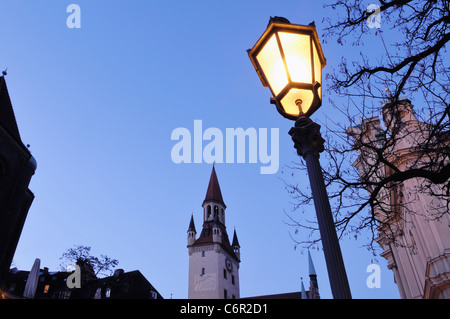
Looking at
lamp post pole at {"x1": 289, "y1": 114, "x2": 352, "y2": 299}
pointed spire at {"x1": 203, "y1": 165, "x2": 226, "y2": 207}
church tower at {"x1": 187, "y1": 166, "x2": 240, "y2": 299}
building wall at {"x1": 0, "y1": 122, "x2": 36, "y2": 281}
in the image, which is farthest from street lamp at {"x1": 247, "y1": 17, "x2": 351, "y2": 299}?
pointed spire at {"x1": 203, "y1": 165, "x2": 226, "y2": 207}

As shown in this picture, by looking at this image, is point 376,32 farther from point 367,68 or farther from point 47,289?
point 47,289

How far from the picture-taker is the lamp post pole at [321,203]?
2830mm

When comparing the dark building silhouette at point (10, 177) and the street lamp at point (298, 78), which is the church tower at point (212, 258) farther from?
the street lamp at point (298, 78)

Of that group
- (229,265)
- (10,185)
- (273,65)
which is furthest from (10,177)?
(229,265)

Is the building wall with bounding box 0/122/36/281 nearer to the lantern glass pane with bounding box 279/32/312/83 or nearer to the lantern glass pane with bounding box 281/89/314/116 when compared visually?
the lantern glass pane with bounding box 281/89/314/116

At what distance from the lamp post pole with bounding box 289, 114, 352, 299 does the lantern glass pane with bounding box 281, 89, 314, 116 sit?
130mm

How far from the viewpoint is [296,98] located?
3678 millimetres

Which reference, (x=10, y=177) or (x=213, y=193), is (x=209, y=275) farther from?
(x=10, y=177)

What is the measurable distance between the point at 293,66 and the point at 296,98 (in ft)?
1.15

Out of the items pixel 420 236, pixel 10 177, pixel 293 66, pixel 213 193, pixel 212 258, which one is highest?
pixel 213 193

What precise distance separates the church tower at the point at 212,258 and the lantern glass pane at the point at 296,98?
208ft

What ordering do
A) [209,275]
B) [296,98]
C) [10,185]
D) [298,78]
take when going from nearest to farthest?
[298,78] → [296,98] → [10,185] → [209,275]

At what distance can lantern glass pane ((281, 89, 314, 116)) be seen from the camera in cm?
363
